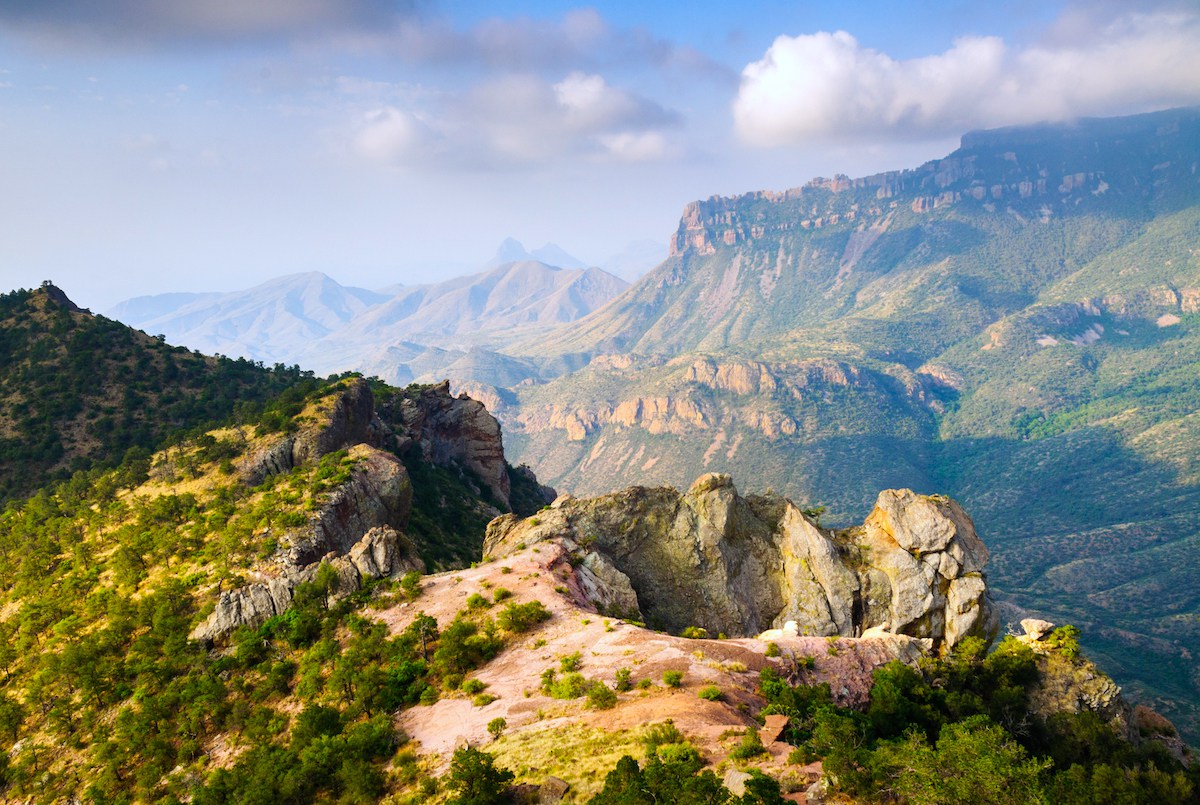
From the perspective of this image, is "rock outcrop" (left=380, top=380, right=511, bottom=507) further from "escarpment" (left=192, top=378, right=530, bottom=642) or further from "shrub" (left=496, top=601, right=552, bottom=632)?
"shrub" (left=496, top=601, right=552, bottom=632)

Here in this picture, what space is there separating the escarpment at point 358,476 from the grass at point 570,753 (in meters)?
24.1

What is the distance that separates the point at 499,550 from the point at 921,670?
3661 centimetres

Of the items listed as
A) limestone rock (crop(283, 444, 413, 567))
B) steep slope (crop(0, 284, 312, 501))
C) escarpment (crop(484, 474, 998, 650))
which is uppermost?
steep slope (crop(0, 284, 312, 501))

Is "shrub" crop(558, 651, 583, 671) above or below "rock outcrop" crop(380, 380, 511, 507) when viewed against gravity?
below

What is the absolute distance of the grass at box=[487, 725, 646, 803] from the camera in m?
28.5

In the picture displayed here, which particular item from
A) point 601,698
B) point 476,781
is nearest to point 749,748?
point 601,698

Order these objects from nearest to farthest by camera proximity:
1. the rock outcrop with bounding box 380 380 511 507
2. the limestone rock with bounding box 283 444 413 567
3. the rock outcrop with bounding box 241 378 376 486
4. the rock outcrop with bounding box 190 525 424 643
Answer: the rock outcrop with bounding box 190 525 424 643 → the limestone rock with bounding box 283 444 413 567 → the rock outcrop with bounding box 241 378 376 486 → the rock outcrop with bounding box 380 380 511 507

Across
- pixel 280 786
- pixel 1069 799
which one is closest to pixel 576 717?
pixel 280 786

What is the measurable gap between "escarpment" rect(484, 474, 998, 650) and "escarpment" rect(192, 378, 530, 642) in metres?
13.3

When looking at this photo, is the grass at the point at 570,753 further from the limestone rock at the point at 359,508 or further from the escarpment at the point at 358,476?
the limestone rock at the point at 359,508

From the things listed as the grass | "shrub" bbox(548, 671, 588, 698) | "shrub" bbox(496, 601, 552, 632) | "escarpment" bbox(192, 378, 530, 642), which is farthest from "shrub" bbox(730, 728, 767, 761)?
"escarpment" bbox(192, 378, 530, 642)

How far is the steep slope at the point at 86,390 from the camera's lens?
295ft

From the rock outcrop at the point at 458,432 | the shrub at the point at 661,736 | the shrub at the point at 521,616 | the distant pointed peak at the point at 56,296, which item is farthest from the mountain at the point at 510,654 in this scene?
the distant pointed peak at the point at 56,296

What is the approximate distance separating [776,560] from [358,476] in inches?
1757
